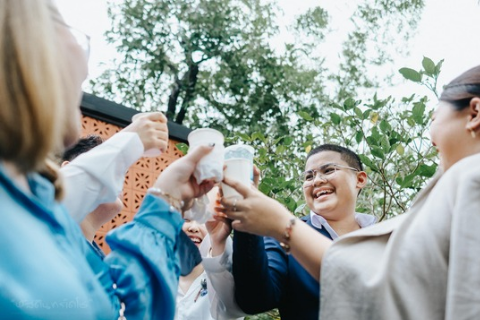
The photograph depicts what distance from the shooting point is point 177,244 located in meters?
1.60

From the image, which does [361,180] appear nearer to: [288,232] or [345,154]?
[345,154]

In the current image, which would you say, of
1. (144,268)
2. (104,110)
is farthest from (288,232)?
(104,110)

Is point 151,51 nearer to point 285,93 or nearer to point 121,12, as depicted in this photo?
point 121,12

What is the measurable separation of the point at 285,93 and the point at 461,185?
10.7m

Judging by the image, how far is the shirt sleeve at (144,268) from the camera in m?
1.35

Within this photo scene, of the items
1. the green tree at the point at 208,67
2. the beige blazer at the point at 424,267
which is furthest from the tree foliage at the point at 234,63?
the beige blazer at the point at 424,267

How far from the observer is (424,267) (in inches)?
53.7

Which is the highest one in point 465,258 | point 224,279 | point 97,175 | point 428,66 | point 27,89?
point 428,66

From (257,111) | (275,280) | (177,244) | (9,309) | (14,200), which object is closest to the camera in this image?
(9,309)

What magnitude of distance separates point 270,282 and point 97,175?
0.75 m

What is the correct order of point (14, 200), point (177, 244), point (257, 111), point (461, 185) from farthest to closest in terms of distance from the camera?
point (257, 111), point (177, 244), point (461, 185), point (14, 200)

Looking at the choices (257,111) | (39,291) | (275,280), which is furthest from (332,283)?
(257,111)

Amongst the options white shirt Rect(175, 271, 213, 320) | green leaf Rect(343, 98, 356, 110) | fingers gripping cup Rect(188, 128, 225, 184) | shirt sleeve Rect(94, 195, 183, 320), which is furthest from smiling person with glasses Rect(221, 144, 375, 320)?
green leaf Rect(343, 98, 356, 110)

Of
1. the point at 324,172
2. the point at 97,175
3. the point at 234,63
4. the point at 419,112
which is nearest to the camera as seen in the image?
the point at 97,175
